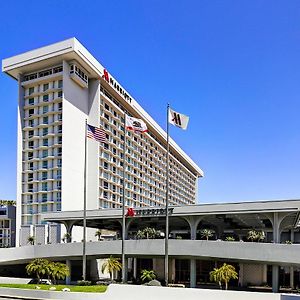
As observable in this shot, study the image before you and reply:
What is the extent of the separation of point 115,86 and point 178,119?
50.7 metres

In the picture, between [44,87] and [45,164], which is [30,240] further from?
[44,87]

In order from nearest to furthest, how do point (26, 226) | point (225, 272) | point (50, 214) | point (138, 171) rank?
1. point (225, 272)
2. point (50, 214)
3. point (26, 226)
4. point (138, 171)

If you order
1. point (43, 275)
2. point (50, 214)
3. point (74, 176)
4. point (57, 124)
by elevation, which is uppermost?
point (57, 124)

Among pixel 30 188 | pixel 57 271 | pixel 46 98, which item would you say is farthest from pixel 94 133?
pixel 30 188

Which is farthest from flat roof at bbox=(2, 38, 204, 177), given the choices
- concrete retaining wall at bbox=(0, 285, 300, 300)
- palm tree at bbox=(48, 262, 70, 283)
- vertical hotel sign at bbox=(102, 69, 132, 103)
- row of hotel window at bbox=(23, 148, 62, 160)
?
concrete retaining wall at bbox=(0, 285, 300, 300)

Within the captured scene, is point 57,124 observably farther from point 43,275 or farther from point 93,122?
point 43,275

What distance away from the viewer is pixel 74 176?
76.4 metres

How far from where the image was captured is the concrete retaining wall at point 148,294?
32625 mm

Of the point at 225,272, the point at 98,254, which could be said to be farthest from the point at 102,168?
the point at 225,272

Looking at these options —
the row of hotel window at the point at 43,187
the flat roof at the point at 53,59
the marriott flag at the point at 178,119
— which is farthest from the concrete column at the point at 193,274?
the flat roof at the point at 53,59

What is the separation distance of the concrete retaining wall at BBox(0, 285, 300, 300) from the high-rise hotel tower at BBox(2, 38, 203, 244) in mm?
31604

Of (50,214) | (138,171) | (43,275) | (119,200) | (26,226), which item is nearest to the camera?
(43,275)

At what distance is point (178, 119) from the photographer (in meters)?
37.5

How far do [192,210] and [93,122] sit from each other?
37.5 metres
